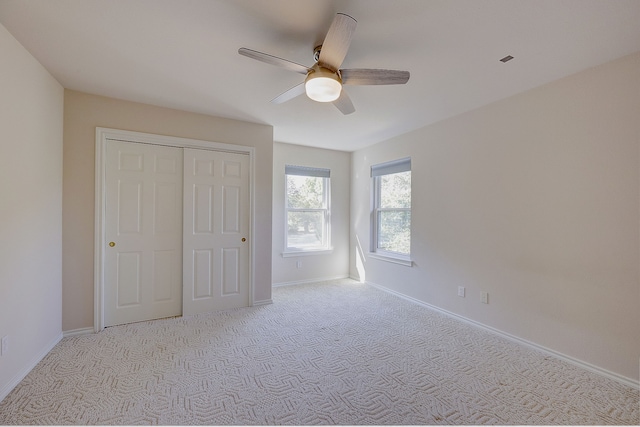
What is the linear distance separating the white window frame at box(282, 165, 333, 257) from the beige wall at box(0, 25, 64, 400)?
276cm

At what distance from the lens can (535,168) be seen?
250cm

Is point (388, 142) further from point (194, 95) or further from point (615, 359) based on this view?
point (615, 359)

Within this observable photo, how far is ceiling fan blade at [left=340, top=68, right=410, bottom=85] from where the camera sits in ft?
5.81

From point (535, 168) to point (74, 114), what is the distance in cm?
447

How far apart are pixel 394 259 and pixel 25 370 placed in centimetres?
395

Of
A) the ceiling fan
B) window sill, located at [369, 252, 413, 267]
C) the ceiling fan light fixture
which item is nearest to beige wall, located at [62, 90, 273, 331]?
the ceiling fan

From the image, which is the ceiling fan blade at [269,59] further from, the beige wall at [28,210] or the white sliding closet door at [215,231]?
the white sliding closet door at [215,231]

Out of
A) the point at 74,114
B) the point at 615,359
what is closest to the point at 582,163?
the point at 615,359

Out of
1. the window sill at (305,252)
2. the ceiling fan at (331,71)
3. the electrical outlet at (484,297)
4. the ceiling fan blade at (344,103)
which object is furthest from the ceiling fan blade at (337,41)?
the window sill at (305,252)

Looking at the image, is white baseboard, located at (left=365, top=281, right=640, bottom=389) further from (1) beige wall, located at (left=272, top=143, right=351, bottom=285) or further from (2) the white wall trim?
(2) the white wall trim

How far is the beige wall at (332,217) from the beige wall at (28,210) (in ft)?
8.54

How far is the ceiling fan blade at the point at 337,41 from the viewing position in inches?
54.7

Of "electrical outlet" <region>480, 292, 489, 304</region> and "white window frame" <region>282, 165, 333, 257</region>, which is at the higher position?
"white window frame" <region>282, 165, 333, 257</region>

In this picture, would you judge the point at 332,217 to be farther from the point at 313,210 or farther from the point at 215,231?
the point at 215,231
